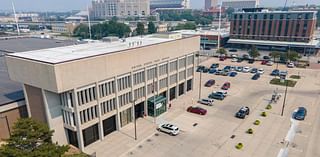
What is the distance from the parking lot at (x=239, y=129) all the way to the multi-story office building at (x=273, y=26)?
5005 centimetres

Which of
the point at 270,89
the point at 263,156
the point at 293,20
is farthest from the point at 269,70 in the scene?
the point at 263,156

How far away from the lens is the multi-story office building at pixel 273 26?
103 metres

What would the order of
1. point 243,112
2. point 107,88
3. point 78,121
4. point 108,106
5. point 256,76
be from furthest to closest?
point 256,76 < point 243,112 < point 108,106 < point 107,88 < point 78,121

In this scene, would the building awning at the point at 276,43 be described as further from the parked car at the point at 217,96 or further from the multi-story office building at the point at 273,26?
the parked car at the point at 217,96

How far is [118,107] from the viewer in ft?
136

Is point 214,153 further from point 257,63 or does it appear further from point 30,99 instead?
point 257,63

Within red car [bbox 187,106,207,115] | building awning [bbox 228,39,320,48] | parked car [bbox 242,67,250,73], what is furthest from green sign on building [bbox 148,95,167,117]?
building awning [bbox 228,39,320,48]

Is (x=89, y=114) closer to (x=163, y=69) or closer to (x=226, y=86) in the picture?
(x=163, y=69)

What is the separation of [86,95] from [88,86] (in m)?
1.48

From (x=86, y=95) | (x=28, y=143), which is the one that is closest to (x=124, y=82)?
(x=86, y=95)

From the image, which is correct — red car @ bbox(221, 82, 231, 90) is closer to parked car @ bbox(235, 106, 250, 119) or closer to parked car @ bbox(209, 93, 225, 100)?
parked car @ bbox(209, 93, 225, 100)

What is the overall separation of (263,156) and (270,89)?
3447 centimetres

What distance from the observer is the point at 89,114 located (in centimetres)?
3688

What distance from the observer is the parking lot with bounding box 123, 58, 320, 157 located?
3575 cm
